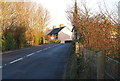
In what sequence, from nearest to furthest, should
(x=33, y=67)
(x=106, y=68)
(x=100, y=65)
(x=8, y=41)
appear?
(x=100, y=65), (x=106, y=68), (x=33, y=67), (x=8, y=41)

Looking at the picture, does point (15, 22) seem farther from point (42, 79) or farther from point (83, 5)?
point (42, 79)

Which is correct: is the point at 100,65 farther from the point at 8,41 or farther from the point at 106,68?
the point at 8,41

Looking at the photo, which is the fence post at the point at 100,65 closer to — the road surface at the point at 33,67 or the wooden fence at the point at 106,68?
the wooden fence at the point at 106,68

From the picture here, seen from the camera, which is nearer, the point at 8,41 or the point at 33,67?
the point at 33,67

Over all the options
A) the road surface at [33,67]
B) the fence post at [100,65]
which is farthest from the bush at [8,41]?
the fence post at [100,65]

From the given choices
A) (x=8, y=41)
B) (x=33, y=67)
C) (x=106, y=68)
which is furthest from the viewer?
(x=8, y=41)

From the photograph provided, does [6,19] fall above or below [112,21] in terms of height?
above

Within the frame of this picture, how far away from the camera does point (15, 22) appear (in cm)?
2556

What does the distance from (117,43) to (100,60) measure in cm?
224

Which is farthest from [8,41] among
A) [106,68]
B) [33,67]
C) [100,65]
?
[100,65]

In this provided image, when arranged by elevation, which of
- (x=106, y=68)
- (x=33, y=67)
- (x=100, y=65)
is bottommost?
(x=33, y=67)

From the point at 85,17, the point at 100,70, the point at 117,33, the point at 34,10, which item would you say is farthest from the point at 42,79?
the point at 34,10

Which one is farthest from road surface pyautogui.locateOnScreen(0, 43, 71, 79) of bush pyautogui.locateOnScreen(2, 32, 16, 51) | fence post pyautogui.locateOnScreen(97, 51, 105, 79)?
bush pyautogui.locateOnScreen(2, 32, 16, 51)

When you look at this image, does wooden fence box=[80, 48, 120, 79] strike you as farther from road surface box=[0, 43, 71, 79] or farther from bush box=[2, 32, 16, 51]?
bush box=[2, 32, 16, 51]
